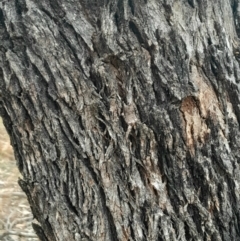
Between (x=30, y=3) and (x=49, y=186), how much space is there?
475 mm

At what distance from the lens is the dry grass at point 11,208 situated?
261 centimetres

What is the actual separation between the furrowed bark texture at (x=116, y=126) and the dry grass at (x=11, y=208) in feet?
4.66

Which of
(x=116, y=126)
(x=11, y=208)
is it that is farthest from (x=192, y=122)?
(x=11, y=208)

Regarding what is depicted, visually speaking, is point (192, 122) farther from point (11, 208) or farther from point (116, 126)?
point (11, 208)

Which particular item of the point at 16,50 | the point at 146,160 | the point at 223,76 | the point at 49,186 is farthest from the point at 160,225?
the point at 16,50

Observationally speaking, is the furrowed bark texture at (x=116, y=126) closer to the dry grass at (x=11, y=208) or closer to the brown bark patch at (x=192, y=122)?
the brown bark patch at (x=192, y=122)

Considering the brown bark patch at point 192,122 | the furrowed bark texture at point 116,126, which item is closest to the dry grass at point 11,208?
the furrowed bark texture at point 116,126

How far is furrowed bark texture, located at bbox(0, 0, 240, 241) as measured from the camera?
1213 mm

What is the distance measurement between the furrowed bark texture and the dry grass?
1.42 metres

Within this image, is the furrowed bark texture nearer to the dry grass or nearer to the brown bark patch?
the brown bark patch

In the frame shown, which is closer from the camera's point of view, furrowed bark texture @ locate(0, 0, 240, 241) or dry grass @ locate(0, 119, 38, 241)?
furrowed bark texture @ locate(0, 0, 240, 241)

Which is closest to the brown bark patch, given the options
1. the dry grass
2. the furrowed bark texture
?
the furrowed bark texture

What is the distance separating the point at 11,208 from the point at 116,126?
5.96 ft

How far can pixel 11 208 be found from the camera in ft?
9.34
